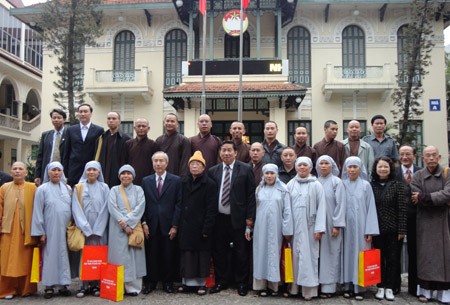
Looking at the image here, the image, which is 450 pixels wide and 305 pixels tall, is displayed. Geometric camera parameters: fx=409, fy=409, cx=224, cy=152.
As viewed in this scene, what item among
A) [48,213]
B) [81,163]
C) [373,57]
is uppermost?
[373,57]

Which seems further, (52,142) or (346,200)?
(52,142)

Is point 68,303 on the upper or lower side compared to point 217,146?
lower

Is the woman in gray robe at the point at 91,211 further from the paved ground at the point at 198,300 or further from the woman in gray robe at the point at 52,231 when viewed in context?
the paved ground at the point at 198,300

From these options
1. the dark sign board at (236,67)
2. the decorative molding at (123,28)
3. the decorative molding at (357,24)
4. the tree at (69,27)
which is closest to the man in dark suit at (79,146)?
the tree at (69,27)

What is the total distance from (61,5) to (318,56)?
11.1 meters

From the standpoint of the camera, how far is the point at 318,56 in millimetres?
18844

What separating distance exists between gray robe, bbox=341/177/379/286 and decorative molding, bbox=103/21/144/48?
16311 millimetres

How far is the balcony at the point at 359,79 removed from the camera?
57.7 ft

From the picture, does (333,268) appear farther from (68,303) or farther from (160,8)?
(160,8)

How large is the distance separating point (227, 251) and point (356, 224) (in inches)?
71.6

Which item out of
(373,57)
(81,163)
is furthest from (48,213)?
(373,57)

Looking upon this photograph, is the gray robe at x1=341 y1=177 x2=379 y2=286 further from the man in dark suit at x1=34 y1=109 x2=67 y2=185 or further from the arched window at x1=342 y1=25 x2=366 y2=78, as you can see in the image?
the arched window at x1=342 y1=25 x2=366 y2=78

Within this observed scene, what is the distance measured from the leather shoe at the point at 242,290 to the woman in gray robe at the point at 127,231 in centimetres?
132

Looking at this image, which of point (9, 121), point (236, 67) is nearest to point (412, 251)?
point (236, 67)
